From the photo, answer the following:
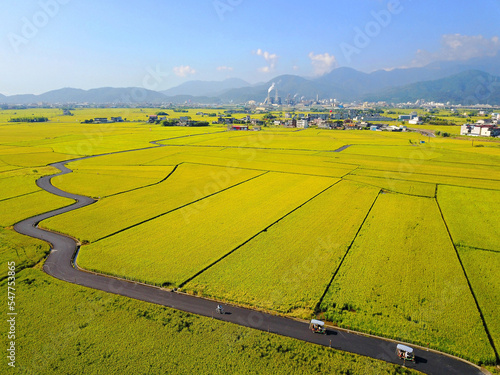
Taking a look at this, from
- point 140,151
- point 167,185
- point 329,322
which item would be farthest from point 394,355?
point 140,151

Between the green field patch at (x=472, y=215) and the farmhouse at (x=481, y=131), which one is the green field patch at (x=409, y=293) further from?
the farmhouse at (x=481, y=131)

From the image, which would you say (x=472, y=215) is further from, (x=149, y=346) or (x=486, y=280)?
(x=149, y=346)

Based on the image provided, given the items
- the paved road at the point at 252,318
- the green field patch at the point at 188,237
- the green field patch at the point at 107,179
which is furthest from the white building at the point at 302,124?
the paved road at the point at 252,318

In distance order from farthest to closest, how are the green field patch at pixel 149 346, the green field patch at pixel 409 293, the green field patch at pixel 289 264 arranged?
1. the green field patch at pixel 289 264
2. the green field patch at pixel 409 293
3. the green field patch at pixel 149 346

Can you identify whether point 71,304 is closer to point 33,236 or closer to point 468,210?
point 33,236

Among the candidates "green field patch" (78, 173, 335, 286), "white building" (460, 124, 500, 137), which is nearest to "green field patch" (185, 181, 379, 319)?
"green field patch" (78, 173, 335, 286)

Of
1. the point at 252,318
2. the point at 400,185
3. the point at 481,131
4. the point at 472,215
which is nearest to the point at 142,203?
the point at 252,318

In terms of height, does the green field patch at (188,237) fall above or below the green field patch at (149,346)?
above
